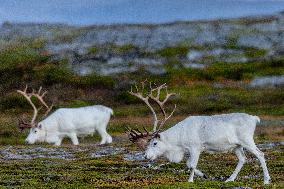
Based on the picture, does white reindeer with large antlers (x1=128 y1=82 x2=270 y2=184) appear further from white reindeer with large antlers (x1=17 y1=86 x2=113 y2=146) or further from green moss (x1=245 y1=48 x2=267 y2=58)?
A: green moss (x1=245 y1=48 x2=267 y2=58)

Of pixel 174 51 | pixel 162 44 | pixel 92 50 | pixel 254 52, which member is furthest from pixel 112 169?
pixel 162 44

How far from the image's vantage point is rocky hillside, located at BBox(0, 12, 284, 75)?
388 ft

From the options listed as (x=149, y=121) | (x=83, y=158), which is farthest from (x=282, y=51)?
(x=83, y=158)

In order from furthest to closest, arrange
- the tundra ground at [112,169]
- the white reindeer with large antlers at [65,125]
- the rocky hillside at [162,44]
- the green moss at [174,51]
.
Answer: the green moss at [174,51] < the rocky hillside at [162,44] < the white reindeer with large antlers at [65,125] < the tundra ground at [112,169]

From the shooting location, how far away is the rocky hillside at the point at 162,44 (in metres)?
118

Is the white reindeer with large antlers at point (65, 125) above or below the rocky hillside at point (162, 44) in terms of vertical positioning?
below

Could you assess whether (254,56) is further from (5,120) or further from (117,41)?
(5,120)

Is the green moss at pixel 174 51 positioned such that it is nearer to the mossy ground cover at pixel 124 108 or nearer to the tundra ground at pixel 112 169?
the mossy ground cover at pixel 124 108

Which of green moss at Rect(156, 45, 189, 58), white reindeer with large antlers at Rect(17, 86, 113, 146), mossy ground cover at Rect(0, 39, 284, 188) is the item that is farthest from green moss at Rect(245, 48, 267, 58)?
white reindeer with large antlers at Rect(17, 86, 113, 146)

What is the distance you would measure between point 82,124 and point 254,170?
21930 mm

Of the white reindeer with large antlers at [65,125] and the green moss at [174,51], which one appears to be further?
the green moss at [174,51]

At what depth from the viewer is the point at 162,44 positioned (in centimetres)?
13100

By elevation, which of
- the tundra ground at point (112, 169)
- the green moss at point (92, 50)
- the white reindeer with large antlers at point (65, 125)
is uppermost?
the green moss at point (92, 50)

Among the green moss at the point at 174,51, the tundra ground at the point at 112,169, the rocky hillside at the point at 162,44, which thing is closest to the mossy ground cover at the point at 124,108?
the tundra ground at the point at 112,169
